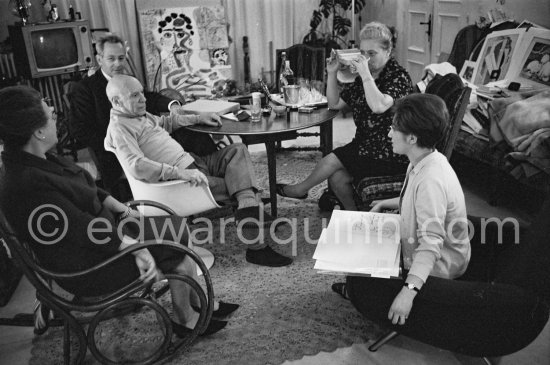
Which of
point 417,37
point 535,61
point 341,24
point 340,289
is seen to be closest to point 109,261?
point 340,289

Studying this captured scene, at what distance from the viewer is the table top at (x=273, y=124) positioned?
2674 millimetres

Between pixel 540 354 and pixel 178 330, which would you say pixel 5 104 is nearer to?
pixel 178 330

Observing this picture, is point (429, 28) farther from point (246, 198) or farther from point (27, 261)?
point (27, 261)

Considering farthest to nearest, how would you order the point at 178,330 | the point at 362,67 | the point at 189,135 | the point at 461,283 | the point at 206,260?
the point at 189,135
the point at 206,260
the point at 362,67
the point at 178,330
the point at 461,283

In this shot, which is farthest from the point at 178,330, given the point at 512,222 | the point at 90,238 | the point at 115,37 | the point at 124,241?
the point at 115,37

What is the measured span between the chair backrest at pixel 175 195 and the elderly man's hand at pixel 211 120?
516mm

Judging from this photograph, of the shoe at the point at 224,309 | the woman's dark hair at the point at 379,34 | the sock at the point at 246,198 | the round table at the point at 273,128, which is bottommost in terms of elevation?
the shoe at the point at 224,309

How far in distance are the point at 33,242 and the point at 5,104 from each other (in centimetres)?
46

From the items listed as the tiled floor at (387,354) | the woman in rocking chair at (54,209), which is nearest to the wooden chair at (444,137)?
the tiled floor at (387,354)

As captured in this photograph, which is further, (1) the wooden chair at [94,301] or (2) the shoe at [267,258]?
(2) the shoe at [267,258]

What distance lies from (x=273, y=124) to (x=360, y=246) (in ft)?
3.91

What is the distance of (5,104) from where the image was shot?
164cm

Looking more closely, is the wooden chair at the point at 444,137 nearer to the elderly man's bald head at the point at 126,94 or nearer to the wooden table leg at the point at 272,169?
the wooden table leg at the point at 272,169

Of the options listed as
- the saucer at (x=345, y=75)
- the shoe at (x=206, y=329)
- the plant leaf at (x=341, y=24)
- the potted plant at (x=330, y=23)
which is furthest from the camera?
the plant leaf at (x=341, y=24)
